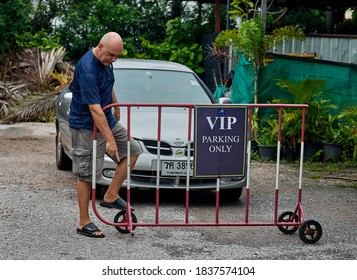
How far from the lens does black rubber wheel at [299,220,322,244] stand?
789 cm

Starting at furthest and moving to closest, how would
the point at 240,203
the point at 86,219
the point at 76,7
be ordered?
the point at 76,7 → the point at 240,203 → the point at 86,219

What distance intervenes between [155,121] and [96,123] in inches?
90.6

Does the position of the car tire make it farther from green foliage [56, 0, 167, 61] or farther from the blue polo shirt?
green foliage [56, 0, 167, 61]

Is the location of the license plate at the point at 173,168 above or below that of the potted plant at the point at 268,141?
above

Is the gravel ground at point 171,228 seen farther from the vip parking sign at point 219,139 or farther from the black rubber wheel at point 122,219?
the vip parking sign at point 219,139

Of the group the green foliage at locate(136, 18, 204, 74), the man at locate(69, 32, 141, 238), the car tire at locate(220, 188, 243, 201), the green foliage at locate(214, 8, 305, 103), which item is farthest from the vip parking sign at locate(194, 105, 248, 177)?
the green foliage at locate(136, 18, 204, 74)

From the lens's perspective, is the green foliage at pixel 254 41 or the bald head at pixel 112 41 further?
the green foliage at pixel 254 41

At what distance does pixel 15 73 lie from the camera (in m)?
20.3

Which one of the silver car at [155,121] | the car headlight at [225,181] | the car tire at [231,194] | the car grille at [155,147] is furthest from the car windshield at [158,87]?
the car headlight at [225,181]

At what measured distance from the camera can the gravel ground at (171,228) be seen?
7.36 m

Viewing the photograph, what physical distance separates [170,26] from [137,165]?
1171 cm

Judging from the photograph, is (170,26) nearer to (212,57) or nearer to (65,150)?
(212,57)

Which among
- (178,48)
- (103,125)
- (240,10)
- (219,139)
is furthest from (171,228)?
(178,48)

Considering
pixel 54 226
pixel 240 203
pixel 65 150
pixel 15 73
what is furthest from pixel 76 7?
A: pixel 54 226
